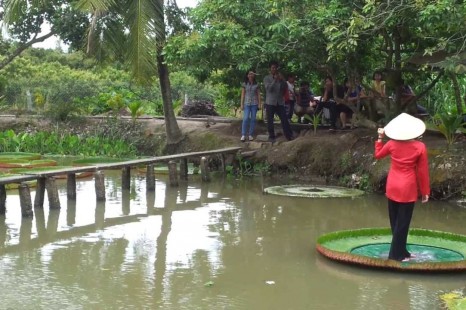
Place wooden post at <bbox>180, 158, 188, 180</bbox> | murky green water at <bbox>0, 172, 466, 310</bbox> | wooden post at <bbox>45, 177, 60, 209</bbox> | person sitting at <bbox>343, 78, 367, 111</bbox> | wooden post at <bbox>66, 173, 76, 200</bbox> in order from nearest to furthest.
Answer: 1. murky green water at <bbox>0, 172, 466, 310</bbox>
2. wooden post at <bbox>45, 177, 60, 209</bbox>
3. wooden post at <bbox>66, 173, 76, 200</bbox>
4. wooden post at <bbox>180, 158, 188, 180</bbox>
5. person sitting at <bbox>343, 78, 367, 111</bbox>

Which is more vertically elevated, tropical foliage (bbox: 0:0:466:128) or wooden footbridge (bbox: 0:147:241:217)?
tropical foliage (bbox: 0:0:466:128)

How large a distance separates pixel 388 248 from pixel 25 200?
5132mm

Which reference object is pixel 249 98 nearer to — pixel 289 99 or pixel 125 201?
pixel 289 99

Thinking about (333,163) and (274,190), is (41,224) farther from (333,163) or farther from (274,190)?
(333,163)

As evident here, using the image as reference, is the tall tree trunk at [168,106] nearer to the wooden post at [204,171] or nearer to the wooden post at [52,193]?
the wooden post at [204,171]

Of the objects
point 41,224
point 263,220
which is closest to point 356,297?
point 263,220

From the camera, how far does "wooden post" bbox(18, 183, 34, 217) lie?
33.6ft

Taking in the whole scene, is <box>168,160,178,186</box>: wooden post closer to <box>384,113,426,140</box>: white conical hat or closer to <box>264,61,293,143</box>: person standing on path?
<box>264,61,293,143</box>: person standing on path

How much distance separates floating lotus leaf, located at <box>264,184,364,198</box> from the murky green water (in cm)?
11

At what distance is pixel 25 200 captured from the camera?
33.9 ft

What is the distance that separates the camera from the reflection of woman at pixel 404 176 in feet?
23.9

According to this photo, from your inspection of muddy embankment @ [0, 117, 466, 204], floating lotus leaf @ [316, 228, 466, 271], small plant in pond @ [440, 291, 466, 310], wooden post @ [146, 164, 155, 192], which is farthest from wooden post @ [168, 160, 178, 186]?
small plant in pond @ [440, 291, 466, 310]

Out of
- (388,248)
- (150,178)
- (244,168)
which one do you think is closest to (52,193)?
(150,178)

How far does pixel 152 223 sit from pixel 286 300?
12.9ft
